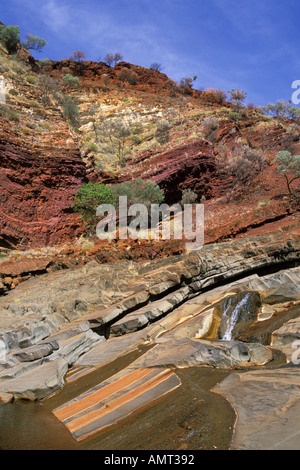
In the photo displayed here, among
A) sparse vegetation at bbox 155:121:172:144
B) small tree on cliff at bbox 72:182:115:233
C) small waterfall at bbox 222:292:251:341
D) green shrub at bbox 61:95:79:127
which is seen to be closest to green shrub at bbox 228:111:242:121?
sparse vegetation at bbox 155:121:172:144

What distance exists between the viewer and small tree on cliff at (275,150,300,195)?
787 inches

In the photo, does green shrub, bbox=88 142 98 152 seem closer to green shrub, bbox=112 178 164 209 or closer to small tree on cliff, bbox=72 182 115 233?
green shrub, bbox=112 178 164 209

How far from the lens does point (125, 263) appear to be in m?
14.1

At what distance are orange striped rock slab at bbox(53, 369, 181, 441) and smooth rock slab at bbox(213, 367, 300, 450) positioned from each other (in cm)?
101

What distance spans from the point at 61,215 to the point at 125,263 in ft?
32.0

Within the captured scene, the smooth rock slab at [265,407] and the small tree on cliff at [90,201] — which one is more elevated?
the small tree on cliff at [90,201]

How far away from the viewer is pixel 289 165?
20.1 meters

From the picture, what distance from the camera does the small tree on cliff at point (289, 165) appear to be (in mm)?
19984

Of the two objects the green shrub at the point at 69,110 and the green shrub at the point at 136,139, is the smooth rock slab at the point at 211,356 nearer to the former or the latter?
the green shrub at the point at 136,139

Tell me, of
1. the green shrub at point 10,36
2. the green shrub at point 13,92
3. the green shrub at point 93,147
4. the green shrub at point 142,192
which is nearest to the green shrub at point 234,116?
the green shrub at point 142,192

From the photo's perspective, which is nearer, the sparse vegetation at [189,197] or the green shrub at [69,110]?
the sparse vegetation at [189,197]

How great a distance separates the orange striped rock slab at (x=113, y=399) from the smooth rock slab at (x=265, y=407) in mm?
1012

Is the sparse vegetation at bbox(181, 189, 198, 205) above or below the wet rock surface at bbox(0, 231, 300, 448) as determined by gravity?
above

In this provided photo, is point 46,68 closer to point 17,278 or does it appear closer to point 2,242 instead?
point 2,242
